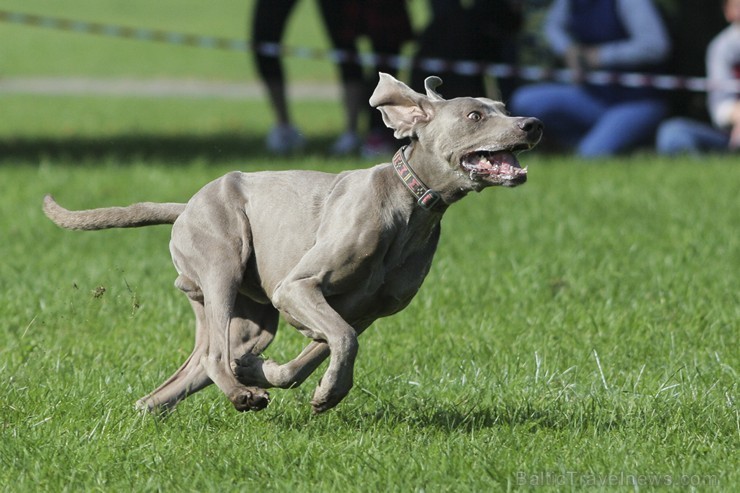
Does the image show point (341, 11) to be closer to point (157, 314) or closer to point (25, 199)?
point (25, 199)

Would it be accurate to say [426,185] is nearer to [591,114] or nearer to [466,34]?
[466,34]

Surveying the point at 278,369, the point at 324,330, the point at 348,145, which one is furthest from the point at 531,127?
the point at 348,145

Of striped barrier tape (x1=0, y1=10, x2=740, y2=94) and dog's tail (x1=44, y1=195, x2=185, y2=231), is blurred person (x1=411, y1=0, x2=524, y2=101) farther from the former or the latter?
dog's tail (x1=44, y1=195, x2=185, y2=231)

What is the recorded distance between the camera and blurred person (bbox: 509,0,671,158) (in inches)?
512

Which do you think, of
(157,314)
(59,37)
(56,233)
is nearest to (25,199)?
(56,233)

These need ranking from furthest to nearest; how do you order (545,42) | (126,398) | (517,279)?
(545,42)
(517,279)
(126,398)

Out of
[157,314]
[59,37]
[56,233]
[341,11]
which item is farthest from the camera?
[59,37]

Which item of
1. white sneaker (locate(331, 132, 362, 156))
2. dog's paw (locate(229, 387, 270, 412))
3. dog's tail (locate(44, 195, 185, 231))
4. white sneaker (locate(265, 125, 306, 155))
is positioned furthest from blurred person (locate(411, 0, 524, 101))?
dog's paw (locate(229, 387, 270, 412))

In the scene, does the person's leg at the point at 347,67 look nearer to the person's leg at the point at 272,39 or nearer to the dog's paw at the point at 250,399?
the person's leg at the point at 272,39

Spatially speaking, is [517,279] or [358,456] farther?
[517,279]

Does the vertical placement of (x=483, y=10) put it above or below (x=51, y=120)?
above

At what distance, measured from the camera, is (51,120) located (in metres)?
17.7

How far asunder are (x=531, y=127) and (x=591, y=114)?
367 inches

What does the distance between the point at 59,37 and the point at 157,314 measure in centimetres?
2654
